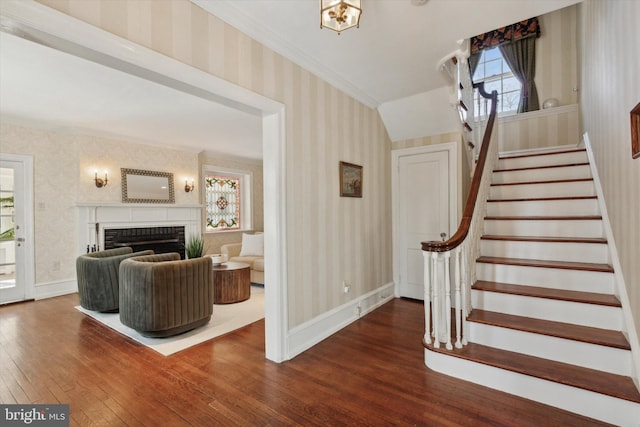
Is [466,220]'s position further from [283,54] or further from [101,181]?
[101,181]

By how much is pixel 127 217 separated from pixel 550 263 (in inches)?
232

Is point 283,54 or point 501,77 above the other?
point 501,77

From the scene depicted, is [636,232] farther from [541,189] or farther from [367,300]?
[367,300]

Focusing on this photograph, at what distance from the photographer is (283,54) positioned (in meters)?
2.49

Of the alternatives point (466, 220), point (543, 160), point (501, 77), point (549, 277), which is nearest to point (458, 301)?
point (466, 220)

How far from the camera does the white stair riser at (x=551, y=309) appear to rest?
1.98 m

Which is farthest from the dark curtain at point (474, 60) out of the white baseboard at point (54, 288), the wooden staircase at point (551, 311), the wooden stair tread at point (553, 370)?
the white baseboard at point (54, 288)

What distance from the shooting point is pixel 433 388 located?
2021mm

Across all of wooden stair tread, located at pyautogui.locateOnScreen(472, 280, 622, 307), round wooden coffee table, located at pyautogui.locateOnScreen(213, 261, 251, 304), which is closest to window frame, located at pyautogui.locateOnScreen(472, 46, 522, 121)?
wooden stair tread, located at pyautogui.locateOnScreen(472, 280, 622, 307)

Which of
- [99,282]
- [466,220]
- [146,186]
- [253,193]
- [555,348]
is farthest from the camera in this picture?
[253,193]

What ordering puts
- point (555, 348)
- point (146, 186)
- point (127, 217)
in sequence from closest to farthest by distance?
point (555, 348)
point (127, 217)
point (146, 186)
